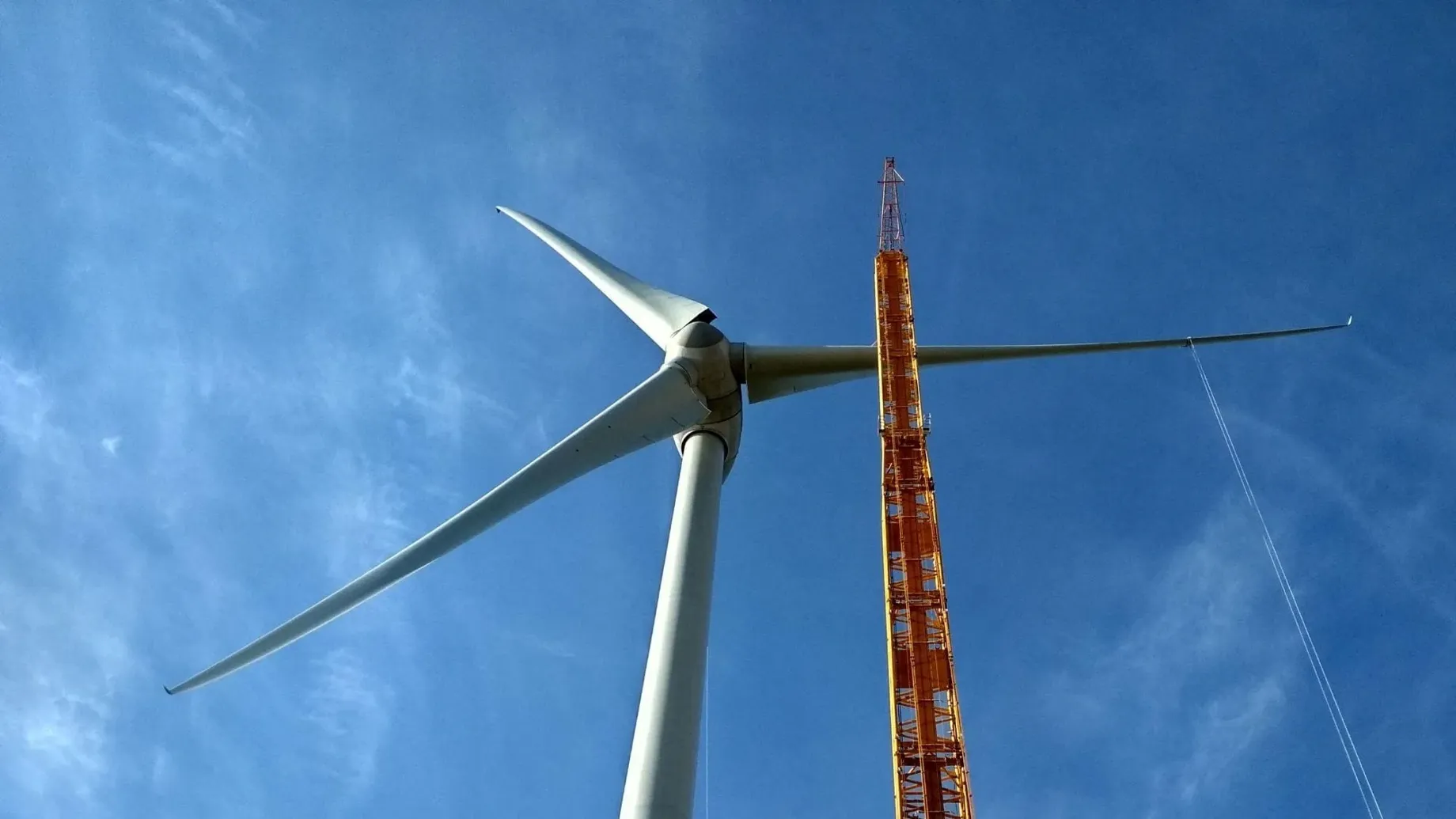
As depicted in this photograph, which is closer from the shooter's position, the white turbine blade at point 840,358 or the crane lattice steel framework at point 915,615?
the white turbine blade at point 840,358

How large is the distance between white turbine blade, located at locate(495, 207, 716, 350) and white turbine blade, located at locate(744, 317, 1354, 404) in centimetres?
152

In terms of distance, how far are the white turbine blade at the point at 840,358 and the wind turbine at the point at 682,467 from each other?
0.03 metres

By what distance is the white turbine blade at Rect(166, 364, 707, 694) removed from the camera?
1670cm

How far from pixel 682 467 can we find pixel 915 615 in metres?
21.3

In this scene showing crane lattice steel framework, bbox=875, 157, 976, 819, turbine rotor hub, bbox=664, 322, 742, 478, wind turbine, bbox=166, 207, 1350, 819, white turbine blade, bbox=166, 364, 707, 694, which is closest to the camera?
wind turbine, bbox=166, 207, 1350, 819

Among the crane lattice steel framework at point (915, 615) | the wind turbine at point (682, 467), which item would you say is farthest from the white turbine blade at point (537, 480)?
the crane lattice steel framework at point (915, 615)

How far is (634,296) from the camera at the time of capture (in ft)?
78.1

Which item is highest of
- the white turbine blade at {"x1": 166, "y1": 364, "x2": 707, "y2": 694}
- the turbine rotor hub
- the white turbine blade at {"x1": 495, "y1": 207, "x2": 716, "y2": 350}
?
the white turbine blade at {"x1": 495, "y1": 207, "x2": 716, "y2": 350}

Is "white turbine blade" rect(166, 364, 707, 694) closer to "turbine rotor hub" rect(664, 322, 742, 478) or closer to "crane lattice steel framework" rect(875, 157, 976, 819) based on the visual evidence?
"turbine rotor hub" rect(664, 322, 742, 478)

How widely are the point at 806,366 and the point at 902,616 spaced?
18679mm

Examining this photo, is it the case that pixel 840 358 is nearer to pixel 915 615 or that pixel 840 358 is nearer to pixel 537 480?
pixel 537 480

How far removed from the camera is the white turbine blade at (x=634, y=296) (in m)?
22.2

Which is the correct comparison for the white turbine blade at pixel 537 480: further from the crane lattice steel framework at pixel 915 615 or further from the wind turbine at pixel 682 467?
the crane lattice steel framework at pixel 915 615

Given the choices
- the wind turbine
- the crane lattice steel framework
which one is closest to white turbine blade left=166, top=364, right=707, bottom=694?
the wind turbine
